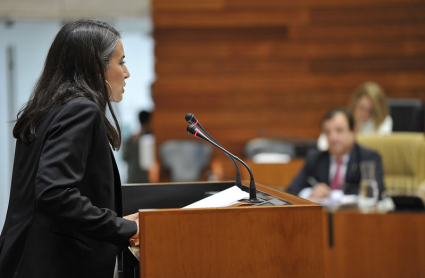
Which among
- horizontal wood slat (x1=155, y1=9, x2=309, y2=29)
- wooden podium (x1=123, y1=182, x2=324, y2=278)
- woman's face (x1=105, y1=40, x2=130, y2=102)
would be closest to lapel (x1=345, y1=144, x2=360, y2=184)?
wooden podium (x1=123, y1=182, x2=324, y2=278)

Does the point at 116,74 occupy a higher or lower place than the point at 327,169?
higher

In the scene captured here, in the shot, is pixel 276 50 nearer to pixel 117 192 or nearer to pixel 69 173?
pixel 117 192

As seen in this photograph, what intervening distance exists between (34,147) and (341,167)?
316 cm

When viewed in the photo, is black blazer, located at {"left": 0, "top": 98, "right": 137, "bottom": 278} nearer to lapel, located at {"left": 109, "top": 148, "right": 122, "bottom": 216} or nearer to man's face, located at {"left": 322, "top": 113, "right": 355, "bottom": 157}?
lapel, located at {"left": 109, "top": 148, "right": 122, "bottom": 216}

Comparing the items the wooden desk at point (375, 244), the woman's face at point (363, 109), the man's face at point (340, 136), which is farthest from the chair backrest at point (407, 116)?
the wooden desk at point (375, 244)

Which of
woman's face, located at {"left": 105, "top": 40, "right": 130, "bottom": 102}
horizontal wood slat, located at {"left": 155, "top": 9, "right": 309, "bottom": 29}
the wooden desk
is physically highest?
horizontal wood slat, located at {"left": 155, "top": 9, "right": 309, "bottom": 29}

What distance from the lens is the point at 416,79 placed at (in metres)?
7.54

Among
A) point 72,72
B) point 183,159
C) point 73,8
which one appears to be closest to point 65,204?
point 72,72

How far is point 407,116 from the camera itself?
6.00 metres

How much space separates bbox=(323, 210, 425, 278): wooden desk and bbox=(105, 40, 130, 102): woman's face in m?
2.15

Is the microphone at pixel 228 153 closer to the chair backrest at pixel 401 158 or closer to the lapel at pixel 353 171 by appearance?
the lapel at pixel 353 171

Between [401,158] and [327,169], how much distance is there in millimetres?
925

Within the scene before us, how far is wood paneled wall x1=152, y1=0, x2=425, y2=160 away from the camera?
24.3 feet

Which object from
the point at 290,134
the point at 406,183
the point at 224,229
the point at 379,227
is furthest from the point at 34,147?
the point at 290,134
